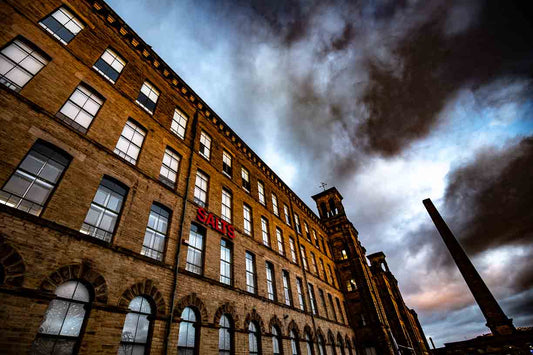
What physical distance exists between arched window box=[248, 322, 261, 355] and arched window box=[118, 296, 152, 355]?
5.40 m

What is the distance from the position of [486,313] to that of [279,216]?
3790cm

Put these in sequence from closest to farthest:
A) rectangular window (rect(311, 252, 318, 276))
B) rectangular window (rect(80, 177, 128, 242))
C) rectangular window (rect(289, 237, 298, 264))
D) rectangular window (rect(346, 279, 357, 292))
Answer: rectangular window (rect(80, 177, 128, 242)) → rectangular window (rect(289, 237, 298, 264)) → rectangular window (rect(311, 252, 318, 276)) → rectangular window (rect(346, 279, 357, 292))

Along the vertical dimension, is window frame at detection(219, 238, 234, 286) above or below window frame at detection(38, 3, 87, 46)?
below

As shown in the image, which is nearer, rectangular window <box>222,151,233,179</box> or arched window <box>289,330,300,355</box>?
arched window <box>289,330,300,355</box>

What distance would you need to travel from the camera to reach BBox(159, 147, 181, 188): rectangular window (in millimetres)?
10656

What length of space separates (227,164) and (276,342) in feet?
34.8

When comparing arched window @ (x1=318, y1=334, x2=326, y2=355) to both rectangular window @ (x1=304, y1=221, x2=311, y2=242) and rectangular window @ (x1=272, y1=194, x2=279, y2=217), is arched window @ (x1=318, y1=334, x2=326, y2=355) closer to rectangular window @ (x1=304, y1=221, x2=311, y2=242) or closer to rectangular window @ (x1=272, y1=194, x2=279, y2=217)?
rectangular window @ (x1=304, y1=221, x2=311, y2=242)

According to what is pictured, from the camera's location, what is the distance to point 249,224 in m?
15.2

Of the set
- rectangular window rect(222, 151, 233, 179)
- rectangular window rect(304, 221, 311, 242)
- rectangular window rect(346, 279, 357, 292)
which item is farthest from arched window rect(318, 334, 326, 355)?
rectangular window rect(222, 151, 233, 179)

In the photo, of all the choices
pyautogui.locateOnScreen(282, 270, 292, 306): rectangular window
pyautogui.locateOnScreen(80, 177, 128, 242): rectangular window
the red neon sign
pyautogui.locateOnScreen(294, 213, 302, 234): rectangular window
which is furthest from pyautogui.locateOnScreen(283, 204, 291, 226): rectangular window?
pyautogui.locateOnScreen(80, 177, 128, 242): rectangular window

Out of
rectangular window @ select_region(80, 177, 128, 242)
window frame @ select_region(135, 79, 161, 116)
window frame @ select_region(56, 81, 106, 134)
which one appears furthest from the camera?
window frame @ select_region(135, 79, 161, 116)

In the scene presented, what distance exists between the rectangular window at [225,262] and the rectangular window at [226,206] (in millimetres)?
1439

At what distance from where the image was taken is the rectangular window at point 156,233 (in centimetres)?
863

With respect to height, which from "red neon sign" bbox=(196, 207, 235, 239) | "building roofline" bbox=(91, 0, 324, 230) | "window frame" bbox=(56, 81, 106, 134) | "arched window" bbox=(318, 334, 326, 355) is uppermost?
"building roofline" bbox=(91, 0, 324, 230)
